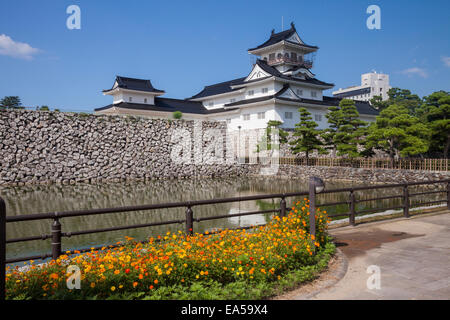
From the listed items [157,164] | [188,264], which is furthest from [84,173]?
[188,264]

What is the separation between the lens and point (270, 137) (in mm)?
38469

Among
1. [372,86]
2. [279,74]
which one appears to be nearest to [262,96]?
[279,74]

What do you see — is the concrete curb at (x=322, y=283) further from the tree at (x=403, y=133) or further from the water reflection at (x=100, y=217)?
the tree at (x=403, y=133)


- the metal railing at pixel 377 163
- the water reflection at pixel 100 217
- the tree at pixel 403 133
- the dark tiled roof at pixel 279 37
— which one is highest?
the dark tiled roof at pixel 279 37

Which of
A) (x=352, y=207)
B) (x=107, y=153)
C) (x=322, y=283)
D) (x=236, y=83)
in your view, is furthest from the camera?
(x=236, y=83)

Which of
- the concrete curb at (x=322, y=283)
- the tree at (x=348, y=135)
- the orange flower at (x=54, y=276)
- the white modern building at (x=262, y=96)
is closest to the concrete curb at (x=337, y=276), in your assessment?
the concrete curb at (x=322, y=283)

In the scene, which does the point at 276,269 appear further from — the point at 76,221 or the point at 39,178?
the point at 39,178

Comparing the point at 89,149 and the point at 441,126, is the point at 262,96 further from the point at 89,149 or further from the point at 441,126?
the point at 89,149

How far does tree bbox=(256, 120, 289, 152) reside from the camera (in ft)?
123

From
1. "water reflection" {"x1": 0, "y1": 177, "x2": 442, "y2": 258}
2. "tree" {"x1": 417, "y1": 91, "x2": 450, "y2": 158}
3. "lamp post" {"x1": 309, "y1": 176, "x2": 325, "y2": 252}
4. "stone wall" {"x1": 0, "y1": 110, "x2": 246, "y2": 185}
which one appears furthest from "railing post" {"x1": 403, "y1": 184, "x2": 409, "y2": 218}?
"stone wall" {"x1": 0, "y1": 110, "x2": 246, "y2": 185}

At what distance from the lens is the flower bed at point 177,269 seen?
161 inches

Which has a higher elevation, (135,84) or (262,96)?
(135,84)

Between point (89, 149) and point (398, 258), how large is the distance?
→ 27453 mm
